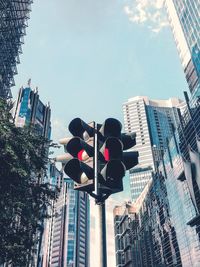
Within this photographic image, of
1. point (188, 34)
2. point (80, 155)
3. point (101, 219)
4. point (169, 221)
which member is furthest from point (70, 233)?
point (101, 219)

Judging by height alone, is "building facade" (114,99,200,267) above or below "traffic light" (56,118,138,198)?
above

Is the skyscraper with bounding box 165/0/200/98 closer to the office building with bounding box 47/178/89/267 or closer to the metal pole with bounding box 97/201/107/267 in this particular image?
the metal pole with bounding box 97/201/107/267

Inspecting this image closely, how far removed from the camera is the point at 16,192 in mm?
11914

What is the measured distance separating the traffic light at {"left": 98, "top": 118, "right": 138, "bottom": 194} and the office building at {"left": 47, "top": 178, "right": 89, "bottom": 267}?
521 feet

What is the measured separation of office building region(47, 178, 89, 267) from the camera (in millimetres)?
157875

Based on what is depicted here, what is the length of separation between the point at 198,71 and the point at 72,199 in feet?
416

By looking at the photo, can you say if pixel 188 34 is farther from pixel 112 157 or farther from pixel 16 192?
pixel 112 157

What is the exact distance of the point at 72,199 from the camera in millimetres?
175375

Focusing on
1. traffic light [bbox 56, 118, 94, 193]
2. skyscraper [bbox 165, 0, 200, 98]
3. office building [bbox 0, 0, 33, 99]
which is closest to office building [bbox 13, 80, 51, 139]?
office building [bbox 0, 0, 33, 99]

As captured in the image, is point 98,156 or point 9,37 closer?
point 98,156

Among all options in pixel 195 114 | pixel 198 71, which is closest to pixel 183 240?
pixel 195 114

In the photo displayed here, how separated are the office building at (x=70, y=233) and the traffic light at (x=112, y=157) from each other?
15871 centimetres

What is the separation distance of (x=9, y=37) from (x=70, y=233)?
464 feet

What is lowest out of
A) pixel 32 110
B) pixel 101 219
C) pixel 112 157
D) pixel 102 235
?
pixel 102 235
